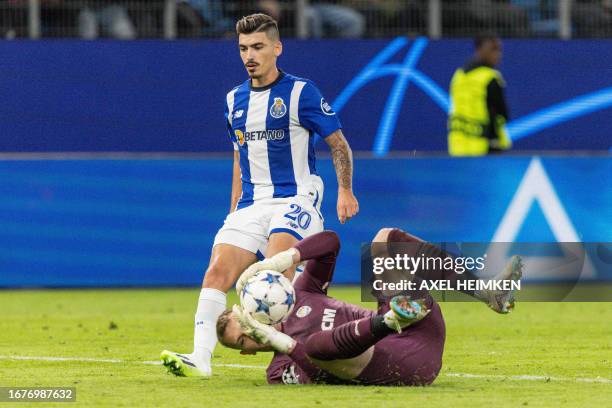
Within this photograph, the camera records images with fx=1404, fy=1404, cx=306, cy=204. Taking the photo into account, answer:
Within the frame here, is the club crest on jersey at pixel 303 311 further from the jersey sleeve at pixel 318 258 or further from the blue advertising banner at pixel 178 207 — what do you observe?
the blue advertising banner at pixel 178 207

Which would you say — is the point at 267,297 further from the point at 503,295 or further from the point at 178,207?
the point at 178,207

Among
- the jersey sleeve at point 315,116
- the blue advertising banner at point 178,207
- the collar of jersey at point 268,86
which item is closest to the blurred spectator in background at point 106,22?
the blue advertising banner at point 178,207

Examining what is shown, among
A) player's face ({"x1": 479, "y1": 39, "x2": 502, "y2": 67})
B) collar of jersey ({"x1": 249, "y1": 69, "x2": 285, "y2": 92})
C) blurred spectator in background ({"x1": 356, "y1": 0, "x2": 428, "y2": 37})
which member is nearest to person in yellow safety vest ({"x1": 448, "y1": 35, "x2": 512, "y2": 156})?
player's face ({"x1": 479, "y1": 39, "x2": 502, "y2": 67})

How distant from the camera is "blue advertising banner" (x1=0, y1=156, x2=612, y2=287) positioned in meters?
14.2

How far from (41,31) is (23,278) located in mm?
5320

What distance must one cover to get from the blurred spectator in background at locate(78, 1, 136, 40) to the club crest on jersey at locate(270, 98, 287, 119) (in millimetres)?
10392

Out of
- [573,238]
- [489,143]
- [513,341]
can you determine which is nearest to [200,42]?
[489,143]

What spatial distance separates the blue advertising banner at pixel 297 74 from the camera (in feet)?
61.6

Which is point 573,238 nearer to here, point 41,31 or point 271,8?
point 271,8

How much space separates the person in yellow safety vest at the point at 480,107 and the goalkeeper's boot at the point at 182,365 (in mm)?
8908

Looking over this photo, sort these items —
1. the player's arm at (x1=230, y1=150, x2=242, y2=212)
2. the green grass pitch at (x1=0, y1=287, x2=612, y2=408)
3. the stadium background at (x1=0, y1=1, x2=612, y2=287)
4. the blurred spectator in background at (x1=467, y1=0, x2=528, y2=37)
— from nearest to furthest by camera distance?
the green grass pitch at (x1=0, y1=287, x2=612, y2=408) → the player's arm at (x1=230, y1=150, x2=242, y2=212) → the stadium background at (x1=0, y1=1, x2=612, y2=287) → the blurred spectator in background at (x1=467, y1=0, x2=528, y2=37)

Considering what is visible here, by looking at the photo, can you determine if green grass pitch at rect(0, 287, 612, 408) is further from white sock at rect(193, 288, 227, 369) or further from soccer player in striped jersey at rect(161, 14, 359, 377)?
soccer player in striped jersey at rect(161, 14, 359, 377)

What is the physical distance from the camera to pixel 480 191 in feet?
46.9

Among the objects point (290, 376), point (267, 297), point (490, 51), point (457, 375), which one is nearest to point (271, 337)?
point (267, 297)
